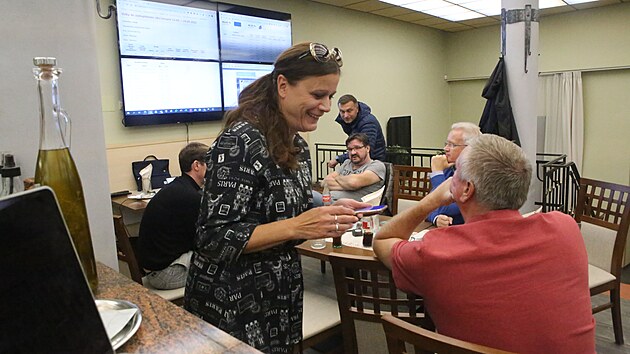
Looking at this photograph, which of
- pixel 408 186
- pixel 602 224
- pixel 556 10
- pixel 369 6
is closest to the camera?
pixel 602 224

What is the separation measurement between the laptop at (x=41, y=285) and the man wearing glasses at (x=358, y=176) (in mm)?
2932

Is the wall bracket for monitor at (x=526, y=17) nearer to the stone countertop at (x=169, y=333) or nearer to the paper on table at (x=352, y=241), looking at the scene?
the paper on table at (x=352, y=241)

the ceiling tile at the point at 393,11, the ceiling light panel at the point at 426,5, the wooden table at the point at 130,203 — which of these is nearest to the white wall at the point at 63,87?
the wooden table at the point at 130,203

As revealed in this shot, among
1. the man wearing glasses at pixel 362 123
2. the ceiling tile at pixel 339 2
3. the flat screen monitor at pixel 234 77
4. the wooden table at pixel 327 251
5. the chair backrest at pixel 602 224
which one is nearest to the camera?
the wooden table at pixel 327 251

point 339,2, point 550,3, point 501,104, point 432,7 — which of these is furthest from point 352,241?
point 550,3

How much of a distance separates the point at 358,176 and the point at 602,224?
62.7 inches

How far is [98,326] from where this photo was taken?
49cm

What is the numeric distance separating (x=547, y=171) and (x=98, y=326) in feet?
13.8

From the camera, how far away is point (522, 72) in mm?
3701

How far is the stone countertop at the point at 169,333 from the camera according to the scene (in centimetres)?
64

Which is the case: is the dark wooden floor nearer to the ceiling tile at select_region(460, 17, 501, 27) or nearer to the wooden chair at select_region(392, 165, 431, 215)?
the wooden chair at select_region(392, 165, 431, 215)

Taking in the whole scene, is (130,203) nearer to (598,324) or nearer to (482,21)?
(598,324)

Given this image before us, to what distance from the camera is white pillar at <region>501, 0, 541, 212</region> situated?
3.60 m

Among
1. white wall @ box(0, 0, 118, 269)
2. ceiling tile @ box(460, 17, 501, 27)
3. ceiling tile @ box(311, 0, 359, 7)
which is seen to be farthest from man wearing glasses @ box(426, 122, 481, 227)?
ceiling tile @ box(460, 17, 501, 27)
